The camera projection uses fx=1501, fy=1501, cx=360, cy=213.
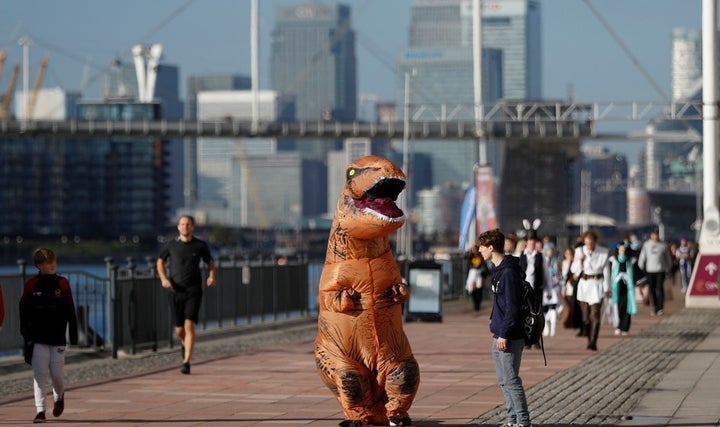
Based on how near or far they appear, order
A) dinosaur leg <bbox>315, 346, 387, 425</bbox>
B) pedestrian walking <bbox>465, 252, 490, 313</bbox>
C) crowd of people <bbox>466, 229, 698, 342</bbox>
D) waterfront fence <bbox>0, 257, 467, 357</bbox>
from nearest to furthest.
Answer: dinosaur leg <bbox>315, 346, 387, 425</bbox> < waterfront fence <bbox>0, 257, 467, 357</bbox> < crowd of people <bbox>466, 229, 698, 342</bbox> < pedestrian walking <bbox>465, 252, 490, 313</bbox>

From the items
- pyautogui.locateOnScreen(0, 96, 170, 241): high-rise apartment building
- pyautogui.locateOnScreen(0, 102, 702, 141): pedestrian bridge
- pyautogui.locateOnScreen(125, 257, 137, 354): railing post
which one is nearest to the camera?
pyautogui.locateOnScreen(125, 257, 137, 354): railing post

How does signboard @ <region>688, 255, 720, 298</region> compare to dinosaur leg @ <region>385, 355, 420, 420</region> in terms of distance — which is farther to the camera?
signboard @ <region>688, 255, 720, 298</region>

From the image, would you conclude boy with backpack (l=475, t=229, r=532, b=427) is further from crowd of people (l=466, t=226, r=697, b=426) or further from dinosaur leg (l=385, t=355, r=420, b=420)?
dinosaur leg (l=385, t=355, r=420, b=420)

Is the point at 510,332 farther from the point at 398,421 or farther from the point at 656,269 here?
the point at 656,269

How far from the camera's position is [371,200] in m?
10.8

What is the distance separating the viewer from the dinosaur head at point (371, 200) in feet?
35.1

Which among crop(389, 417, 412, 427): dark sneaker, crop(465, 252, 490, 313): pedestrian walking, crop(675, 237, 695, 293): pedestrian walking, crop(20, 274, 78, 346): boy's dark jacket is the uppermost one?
crop(20, 274, 78, 346): boy's dark jacket

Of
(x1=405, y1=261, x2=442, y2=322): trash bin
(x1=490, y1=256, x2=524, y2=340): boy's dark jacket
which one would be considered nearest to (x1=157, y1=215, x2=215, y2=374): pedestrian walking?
(x1=490, y1=256, x2=524, y2=340): boy's dark jacket

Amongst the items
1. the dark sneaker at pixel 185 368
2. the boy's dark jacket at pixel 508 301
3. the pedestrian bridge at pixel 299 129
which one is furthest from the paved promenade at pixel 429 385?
the pedestrian bridge at pixel 299 129

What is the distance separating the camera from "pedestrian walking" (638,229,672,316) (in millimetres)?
28375

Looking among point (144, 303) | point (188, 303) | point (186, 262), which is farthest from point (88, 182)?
point (188, 303)

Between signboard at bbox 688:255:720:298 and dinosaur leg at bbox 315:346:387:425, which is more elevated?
dinosaur leg at bbox 315:346:387:425

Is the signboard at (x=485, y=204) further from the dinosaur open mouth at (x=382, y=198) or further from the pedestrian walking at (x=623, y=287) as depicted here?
the dinosaur open mouth at (x=382, y=198)

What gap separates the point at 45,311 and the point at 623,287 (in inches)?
433
